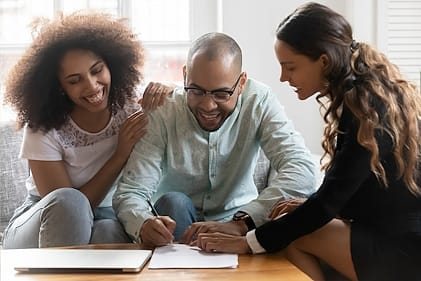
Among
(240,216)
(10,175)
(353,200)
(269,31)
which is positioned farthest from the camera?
(269,31)

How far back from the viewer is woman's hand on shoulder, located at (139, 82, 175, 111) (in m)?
2.15

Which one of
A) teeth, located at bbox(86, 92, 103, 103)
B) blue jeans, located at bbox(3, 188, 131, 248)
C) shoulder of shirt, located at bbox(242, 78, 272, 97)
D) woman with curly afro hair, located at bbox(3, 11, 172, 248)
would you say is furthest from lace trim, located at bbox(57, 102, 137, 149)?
shoulder of shirt, located at bbox(242, 78, 272, 97)

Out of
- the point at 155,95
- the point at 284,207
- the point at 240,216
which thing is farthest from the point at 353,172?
the point at 155,95

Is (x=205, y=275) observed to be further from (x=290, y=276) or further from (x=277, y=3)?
(x=277, y=3)

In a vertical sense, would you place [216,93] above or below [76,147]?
above

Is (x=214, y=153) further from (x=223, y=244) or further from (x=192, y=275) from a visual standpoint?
(x=192, y=275)

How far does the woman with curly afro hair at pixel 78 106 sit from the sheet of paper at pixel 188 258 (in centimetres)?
47

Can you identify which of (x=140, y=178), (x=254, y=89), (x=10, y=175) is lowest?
(x=10, y=175)

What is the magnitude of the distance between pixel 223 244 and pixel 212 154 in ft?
1.50

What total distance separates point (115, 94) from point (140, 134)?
195 millimetres

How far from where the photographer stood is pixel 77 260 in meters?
1.59

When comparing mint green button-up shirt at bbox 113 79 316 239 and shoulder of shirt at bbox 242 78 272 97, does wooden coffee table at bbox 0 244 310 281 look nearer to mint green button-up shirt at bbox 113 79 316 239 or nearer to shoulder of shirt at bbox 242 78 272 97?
mint green button-up shirt at bbox 113 79 316 239

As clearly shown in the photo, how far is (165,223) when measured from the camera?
1.77 meters

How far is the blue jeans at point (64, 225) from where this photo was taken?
6.14 ft
